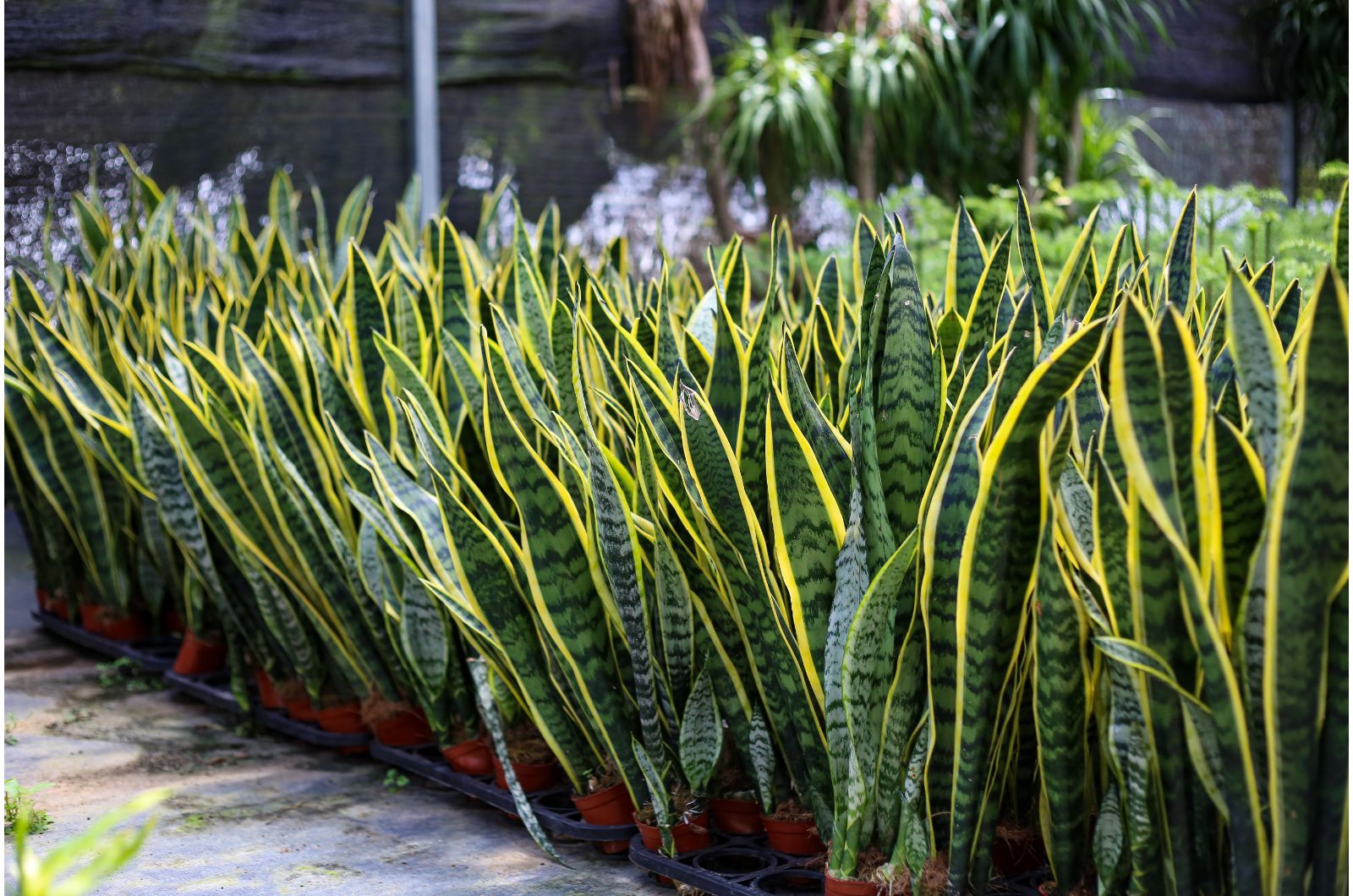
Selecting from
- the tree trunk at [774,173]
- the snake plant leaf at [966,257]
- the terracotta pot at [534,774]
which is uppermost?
the tree trunk at [774,173]

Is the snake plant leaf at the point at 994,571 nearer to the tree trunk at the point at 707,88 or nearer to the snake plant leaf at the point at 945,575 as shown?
the snake plant leaf at the point at 945,575

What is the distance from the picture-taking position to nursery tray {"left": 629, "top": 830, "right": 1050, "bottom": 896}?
42.4 inches

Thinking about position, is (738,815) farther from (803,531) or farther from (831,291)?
(831,291)

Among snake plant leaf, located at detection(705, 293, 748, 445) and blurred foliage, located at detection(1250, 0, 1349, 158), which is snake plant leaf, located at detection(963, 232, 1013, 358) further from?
blurred foliage, located at detection(1250, 0, 1349, 158)

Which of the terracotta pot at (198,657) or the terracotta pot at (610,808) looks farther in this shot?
the terracotta pot at (198,657)

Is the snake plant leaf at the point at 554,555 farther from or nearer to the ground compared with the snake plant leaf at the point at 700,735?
farther from the ground

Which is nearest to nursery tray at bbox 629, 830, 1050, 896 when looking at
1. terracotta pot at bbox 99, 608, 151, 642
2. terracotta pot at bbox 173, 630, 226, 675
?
terracotta pot at bbox 173, 630, 226, 675

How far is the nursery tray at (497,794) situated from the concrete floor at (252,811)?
0.03 m

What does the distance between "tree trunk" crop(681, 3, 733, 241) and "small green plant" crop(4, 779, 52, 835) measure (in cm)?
325

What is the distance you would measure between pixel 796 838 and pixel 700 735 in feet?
0.41

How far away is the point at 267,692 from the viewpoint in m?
1.68

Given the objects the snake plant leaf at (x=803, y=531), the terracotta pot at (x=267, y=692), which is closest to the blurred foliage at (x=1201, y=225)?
the snake plant leaf at (x=803, y=531)

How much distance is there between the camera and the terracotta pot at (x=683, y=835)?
117cm

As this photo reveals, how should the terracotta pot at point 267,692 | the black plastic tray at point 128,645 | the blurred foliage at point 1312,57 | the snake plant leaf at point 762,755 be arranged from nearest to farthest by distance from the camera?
the snake plant leaf at point 762,755, the terracotta pot at point 267,692, the black plastic tray at point 128,645, the blurred foliage at point 1312,57
